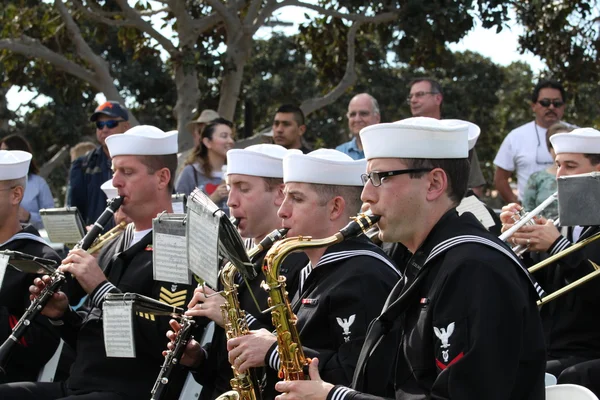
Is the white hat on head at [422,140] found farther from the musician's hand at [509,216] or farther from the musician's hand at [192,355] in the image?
the musician's hand at [509,216]

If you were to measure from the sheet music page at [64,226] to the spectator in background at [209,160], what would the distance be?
6.37 feet

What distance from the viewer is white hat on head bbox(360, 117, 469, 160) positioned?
12.0 feet

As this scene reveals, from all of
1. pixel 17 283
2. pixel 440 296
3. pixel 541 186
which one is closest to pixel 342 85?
pixel 541 186

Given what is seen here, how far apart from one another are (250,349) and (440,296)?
1.33 meters

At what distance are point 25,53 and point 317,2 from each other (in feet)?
13.9

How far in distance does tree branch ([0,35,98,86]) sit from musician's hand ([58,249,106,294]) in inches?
329

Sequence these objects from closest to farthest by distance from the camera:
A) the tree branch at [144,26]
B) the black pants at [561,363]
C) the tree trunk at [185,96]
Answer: the black pants at [561,363]
the tree branch at [144,26]
the tree trunk at [185,96]

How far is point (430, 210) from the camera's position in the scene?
365 cm

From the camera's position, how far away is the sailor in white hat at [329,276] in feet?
14.2

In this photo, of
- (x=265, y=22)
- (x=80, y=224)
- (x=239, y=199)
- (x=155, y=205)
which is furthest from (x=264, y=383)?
(x=265, y=22)

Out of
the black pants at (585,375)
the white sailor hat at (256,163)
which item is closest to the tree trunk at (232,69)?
the white sailor hat at (256,163)

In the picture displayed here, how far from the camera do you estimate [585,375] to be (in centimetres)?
512

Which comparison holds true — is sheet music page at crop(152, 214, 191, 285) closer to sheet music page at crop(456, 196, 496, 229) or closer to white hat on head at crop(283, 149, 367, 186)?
white hat on head at crop(283, 149, 367, 186)

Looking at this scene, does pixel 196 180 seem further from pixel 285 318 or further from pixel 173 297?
pixel 285 318
